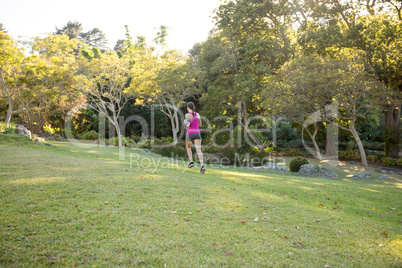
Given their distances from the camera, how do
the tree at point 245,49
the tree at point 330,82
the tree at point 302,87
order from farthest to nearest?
1. the tree at point 245,49
2. the tree at point 302,87
3. the tree at point 330,82

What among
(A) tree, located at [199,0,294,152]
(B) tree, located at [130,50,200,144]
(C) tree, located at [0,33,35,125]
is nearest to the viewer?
(C) tree, located at [0,33,35,125]

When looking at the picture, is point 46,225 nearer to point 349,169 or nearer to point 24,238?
point 24,238

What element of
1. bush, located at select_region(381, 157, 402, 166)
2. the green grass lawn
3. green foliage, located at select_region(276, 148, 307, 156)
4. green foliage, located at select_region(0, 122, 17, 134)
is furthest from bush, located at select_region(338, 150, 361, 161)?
green foliage, located at select_region(0, 122, 17, 134)

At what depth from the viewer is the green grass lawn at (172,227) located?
8.86 feet

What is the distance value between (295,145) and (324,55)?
13485mm

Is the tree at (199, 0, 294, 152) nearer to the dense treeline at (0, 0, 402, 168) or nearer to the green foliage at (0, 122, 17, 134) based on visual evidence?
the dense treeline at (0, 0, 402, 168)

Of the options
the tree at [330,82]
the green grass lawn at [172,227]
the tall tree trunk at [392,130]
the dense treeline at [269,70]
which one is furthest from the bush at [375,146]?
the green grass lawn at [172,227]

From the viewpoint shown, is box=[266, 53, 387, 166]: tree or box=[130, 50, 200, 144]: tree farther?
box=[130, 50, 200, 144]: tree

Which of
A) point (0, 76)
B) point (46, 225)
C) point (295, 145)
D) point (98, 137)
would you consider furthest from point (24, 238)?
point (295, 145)

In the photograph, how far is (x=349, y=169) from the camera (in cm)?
1656

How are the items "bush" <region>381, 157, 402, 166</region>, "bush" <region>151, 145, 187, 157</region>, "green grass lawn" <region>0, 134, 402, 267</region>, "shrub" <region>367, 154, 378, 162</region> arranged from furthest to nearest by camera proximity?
"shrub" <region>367, 154, 378, 162</region> → "bush" <region>381, 157, 402, 166</region> → "bush" <region>151, 145, 187, 157</region> → "green grass lawn" <region>0, 134, 402, 267</region>

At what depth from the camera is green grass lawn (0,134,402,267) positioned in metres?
2.70

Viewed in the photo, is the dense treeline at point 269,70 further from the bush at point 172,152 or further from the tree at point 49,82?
the bush at point 172,152

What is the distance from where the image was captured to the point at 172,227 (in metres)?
3.44
